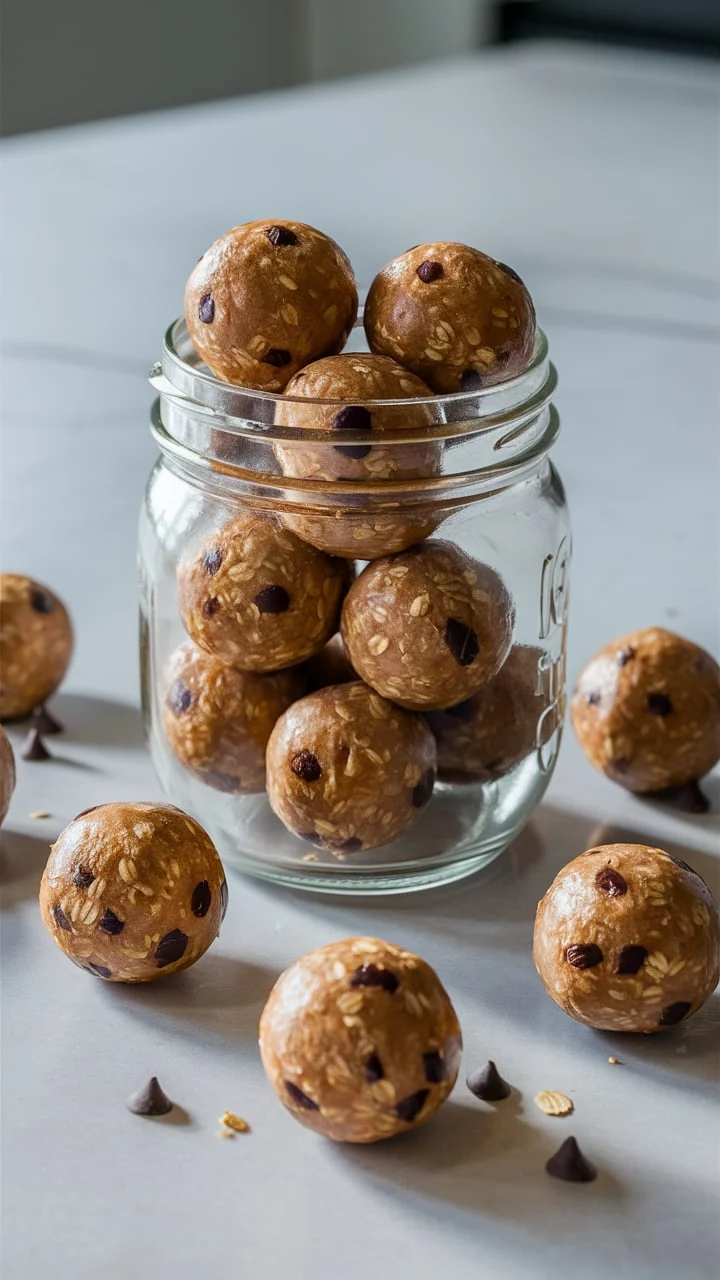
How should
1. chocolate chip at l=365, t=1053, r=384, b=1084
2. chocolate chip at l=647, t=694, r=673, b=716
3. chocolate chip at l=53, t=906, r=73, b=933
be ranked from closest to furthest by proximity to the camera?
chocolate chip at l=365, t=1053, r=384, b=1084
chocolate chip at l=53, t=906, r=73, b=933
chocolate chip at l=647, t=694, r=673, b=716

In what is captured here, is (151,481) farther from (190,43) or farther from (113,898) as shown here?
(190,43)

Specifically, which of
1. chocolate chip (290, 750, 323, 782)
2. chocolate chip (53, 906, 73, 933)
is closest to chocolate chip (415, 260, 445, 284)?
chocolate chip (290, 750, 323, 782)

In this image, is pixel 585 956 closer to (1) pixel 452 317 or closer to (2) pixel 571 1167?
(2) pixel 571 1167

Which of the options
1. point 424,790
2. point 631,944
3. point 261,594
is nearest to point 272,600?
point 261,594

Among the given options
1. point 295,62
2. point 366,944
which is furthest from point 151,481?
point 295,62

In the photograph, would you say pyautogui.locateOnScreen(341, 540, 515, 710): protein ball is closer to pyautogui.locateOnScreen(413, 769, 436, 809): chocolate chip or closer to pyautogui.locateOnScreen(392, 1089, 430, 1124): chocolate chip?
pyautogui.locateOnScreen(413, 769, 436, 809): chocolate chip

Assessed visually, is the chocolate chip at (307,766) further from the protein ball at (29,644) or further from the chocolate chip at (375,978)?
the protein ball at (29,644)

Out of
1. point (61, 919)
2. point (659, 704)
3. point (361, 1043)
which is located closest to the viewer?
point (361, 1043)
